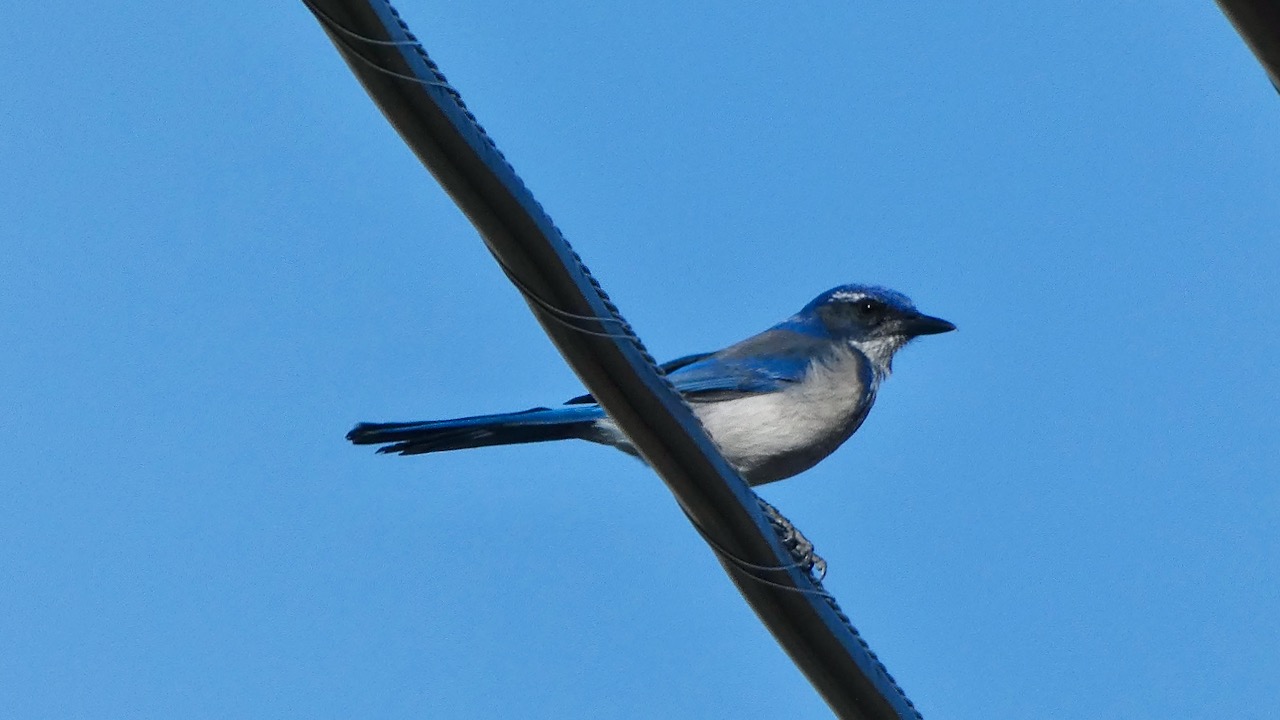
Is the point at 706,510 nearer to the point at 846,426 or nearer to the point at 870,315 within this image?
the point at 846,426

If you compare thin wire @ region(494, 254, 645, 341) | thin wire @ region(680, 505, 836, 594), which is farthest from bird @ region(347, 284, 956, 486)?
thin wire @ region(494, 254, 645, 341)

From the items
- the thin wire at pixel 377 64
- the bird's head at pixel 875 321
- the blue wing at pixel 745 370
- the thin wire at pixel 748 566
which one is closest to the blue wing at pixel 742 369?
the blue wing at pixel 745 370

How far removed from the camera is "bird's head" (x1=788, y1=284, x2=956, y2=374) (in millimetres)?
8484

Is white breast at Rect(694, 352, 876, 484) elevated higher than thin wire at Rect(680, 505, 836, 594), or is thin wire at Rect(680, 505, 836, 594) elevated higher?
white breast at Rect(694, 352, 876, 484)

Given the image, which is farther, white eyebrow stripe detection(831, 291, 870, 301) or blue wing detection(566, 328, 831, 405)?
white eyebrow stripe detection(831, 291, 870, 301)

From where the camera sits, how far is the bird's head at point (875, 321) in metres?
8.48

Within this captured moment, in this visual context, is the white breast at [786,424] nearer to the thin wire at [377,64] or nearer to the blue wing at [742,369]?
the blue wing at [742,369]

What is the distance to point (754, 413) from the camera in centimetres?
706

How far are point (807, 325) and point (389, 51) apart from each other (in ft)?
18.5

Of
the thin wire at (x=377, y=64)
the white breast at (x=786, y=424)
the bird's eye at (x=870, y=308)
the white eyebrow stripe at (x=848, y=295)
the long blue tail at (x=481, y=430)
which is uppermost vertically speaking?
the white eyebrow stripe at (x=848, y=295)

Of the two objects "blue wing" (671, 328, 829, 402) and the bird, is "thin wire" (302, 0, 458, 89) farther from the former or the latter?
"blue wing" (671, 328, 829, 402)

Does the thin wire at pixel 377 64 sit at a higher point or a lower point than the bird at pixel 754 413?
lower

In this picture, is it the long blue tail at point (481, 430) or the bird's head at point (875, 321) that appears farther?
the bird's head at point (875, 321)

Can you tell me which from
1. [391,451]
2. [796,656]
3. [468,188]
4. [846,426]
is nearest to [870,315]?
[846,426]
